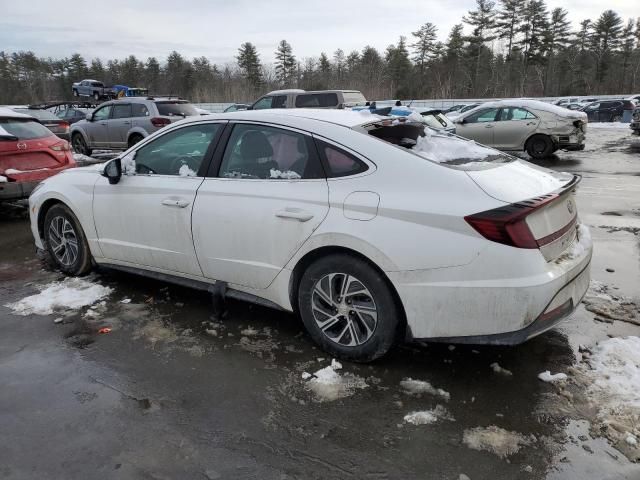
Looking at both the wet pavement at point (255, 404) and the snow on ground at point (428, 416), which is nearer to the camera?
the wet pavement at point (255, 404)

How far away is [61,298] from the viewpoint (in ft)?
14.7

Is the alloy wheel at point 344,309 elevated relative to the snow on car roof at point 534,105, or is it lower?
lower

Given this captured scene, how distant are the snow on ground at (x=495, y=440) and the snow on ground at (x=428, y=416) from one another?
6.2 inches

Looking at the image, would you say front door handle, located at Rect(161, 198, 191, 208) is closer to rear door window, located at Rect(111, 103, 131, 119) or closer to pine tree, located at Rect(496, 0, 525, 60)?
rear door window, located at Rect(111, 103, 131, 119)

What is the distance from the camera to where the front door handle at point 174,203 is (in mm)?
3816

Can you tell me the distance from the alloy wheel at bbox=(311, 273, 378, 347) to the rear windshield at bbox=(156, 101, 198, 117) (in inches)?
469

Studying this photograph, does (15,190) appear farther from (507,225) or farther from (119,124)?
(507,225)

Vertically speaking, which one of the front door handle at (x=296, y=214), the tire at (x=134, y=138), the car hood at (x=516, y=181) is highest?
the car hood at (x=516, y=181)

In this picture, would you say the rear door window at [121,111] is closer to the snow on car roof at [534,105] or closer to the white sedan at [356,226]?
the snow on car roof at [534,105]

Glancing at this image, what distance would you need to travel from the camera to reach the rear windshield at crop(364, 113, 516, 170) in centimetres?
324

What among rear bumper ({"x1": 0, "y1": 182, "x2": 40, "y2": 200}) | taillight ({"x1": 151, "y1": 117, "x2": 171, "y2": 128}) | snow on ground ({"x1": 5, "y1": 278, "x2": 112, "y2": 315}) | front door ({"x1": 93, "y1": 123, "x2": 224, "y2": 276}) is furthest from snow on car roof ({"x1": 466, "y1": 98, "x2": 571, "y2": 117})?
snow on ground ({"x1": 5, "y1": 278, "x2": 112, "y2": 315})

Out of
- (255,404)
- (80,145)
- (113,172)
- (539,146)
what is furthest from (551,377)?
(80,145)

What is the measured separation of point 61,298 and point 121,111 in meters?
11.5

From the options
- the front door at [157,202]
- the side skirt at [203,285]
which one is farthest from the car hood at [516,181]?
the front door at [157,202]
